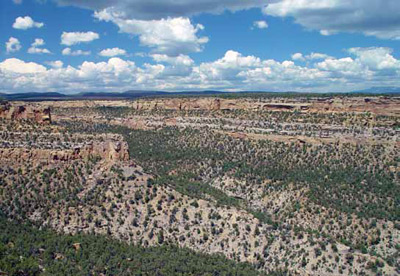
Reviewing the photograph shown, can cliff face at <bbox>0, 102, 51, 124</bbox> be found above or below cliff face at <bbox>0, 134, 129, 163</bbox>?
above

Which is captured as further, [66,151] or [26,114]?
[26,114]

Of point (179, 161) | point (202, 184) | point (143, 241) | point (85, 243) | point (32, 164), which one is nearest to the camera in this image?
point (85, 243)

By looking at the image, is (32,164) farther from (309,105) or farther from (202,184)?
(309,105)

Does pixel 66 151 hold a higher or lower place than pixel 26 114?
lower

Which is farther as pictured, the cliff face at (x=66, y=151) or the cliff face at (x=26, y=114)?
the cliff face at (x=26, y=114)

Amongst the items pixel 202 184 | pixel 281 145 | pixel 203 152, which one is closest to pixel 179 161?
pixel 203 152

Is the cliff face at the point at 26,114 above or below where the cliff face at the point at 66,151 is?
above

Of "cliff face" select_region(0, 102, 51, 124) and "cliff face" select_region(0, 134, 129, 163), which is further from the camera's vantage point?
"cliff face" select_region(0, 102, 51, 124)

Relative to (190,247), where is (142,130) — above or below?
above
